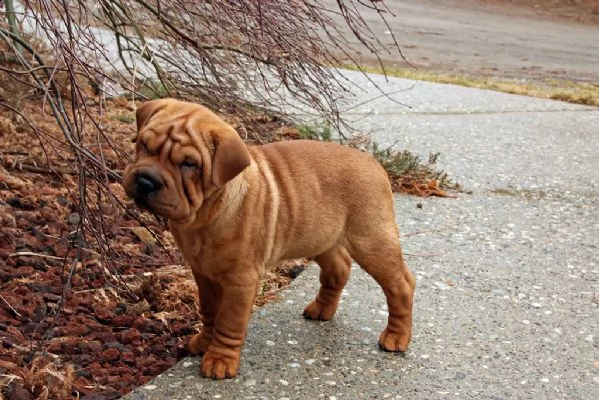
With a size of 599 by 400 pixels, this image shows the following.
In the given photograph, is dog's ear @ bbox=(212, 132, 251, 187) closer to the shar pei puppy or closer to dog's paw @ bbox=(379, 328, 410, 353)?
the shar pei puppy

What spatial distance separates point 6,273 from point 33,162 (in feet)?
4.62

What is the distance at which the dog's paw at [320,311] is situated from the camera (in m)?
3.82

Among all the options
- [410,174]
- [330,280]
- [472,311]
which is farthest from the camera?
[410,174]

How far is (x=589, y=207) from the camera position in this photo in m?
5.67

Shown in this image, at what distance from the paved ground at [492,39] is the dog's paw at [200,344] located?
7300 mm

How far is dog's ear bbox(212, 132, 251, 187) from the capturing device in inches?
116

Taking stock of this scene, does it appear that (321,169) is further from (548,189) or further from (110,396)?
(548,189)

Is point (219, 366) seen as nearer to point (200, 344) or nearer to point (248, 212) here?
point (200, 344)

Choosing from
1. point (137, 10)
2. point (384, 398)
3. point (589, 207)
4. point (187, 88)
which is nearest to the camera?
point (384, 398)

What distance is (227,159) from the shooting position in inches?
117

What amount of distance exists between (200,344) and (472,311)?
1.36m

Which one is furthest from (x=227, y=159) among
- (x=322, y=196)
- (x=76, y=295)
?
(x=76, y=295)

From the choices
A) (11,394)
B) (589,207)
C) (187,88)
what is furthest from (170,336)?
(589,207)

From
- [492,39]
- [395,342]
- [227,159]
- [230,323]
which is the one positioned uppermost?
[227,159]
